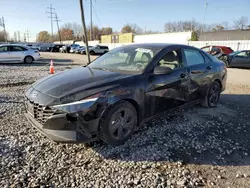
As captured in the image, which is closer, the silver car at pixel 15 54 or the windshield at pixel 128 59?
the windshield at pixel 128 59

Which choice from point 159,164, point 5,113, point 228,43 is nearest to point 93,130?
point 159,164

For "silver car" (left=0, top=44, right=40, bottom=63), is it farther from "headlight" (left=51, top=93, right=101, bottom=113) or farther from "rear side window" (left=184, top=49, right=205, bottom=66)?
"headlight" (left=51, top=93, right=101, bottom=113)

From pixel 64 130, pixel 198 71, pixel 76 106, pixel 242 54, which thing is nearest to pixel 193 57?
pixel 198 71

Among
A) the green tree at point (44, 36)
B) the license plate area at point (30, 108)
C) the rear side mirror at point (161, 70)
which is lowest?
the license plate area at point (30, 108)

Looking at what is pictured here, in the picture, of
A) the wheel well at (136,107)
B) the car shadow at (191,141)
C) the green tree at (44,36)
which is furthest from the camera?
the green tree at (44,36)

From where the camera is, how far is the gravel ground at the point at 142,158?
251 centimetres

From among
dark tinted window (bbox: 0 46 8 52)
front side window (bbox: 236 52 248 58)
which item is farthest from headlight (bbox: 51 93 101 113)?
front side window (bbox: 236 52 248 58)

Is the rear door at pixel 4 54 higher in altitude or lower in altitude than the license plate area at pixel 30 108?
higher

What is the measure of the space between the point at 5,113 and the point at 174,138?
3.56 meters

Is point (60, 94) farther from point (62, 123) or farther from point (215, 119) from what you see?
point (215, 119)

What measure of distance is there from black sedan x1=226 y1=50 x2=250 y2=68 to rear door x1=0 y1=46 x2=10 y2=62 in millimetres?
15283

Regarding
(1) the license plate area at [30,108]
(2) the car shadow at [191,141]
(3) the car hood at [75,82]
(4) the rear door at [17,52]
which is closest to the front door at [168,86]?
(2) the car shadow at [191,141]

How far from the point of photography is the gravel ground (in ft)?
8.22

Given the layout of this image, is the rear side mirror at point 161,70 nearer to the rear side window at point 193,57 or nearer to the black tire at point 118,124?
the black tire at point 118,124
